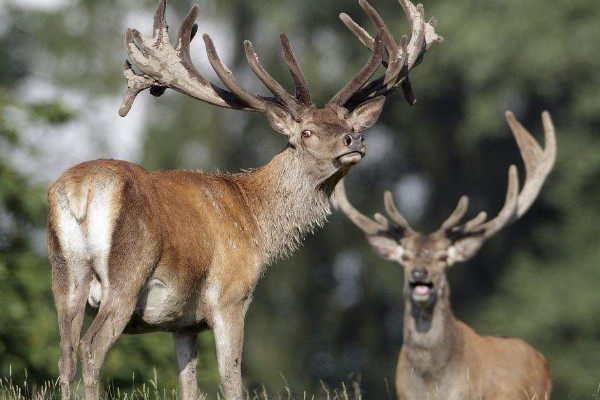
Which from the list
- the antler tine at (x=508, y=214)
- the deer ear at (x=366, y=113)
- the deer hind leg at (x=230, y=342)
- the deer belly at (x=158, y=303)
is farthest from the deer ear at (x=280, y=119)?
the antler tine at (x=508, y=214)

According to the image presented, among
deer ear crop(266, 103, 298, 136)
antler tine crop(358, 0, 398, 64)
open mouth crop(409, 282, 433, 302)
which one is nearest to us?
deer ear crop(266, 103, 298, 136)

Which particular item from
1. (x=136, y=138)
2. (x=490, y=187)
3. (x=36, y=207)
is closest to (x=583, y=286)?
(x=490, y=187)

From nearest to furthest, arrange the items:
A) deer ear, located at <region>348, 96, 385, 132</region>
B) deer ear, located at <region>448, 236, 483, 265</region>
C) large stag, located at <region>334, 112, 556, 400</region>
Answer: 1. deer ear, located at <region>348, 96, 385, 132</region>
2. large stag, located at <region>334, 112, 556, 400</region>
3. deer ear, located at <region>448, 236, 483, 265</region>

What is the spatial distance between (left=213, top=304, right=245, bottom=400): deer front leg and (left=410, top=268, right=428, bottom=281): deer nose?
294 cm

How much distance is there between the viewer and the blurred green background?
21000 millimetres

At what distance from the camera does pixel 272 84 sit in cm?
811

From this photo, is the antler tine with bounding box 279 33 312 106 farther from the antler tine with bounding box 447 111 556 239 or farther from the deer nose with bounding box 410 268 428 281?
the antler tine with bounding box 447 111 556 239

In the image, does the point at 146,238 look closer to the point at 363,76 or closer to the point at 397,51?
the point at 363,76

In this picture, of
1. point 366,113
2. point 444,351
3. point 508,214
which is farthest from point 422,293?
point 366,113

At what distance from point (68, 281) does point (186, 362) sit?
5.03 feet

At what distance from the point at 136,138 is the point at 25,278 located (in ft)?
29.8

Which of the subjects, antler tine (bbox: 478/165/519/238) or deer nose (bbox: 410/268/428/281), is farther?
antler tine (bbox: 478/165/519/238)

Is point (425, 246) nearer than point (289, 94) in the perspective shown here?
No

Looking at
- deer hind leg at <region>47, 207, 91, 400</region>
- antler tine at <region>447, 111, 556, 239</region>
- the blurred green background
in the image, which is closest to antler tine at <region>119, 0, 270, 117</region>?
deer hind leg at <region>47, 207, 91, 400</region>
